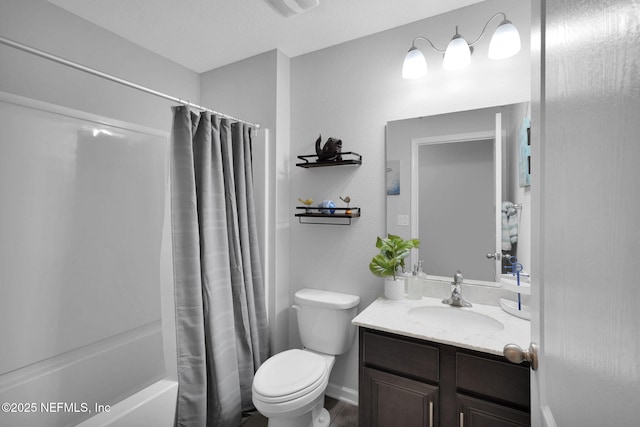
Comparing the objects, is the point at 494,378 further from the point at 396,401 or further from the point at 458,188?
the point at 458,188

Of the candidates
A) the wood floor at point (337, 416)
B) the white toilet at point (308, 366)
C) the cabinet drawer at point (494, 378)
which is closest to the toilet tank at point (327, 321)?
the white toilet at point (308, 366)

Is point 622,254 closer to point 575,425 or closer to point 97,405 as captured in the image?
point 575,425

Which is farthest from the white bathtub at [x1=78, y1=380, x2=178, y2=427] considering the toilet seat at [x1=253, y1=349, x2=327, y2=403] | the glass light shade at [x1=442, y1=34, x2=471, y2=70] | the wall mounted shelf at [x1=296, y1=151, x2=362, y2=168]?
the glass light shade at [x1=442, y1=34, x2=471, y2=70]

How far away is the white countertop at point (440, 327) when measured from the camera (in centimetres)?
125

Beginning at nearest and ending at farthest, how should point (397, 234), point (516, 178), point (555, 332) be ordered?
1. point (555, 332)
2. point (516, 178)
3. point (397, 234)

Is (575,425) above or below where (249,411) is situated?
above

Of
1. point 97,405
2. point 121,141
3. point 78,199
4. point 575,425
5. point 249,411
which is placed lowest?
point 249,411

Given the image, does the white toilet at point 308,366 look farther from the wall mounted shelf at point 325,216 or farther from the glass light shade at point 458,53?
the glass light shade at point 458,53


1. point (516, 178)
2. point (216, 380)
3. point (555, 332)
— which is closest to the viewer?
point (555, 332)

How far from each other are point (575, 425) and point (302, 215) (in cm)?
180

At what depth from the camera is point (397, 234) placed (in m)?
1.93

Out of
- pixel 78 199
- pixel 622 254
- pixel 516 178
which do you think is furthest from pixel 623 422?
pixel 78 199

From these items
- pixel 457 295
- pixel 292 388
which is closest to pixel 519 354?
pixel 457 295

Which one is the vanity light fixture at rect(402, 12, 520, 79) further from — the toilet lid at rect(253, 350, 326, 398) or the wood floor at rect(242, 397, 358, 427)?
the wood floor at rect(242, 397, 358, 427)
